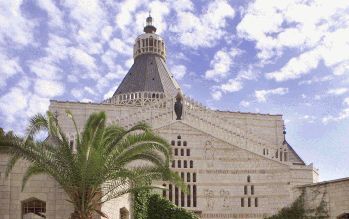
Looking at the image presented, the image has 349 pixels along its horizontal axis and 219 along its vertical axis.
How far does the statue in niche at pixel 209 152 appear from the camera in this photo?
45000 mm

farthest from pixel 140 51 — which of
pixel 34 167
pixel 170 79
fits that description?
pixel 34 167

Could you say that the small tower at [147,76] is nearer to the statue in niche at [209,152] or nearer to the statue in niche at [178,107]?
the statue in niche at [178,107]

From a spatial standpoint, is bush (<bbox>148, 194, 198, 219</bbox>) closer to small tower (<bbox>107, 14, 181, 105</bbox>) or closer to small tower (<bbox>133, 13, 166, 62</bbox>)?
small tower (<bbox>107, 14, 181, 105</bbox>)

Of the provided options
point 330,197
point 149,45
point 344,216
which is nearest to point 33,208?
point 330,197

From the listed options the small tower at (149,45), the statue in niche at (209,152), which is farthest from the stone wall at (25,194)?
the small tower at (149,45)

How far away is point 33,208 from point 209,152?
23.3m

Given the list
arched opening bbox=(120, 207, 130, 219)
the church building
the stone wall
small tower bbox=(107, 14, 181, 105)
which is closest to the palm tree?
the stone wall

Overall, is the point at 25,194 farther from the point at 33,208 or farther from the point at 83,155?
the point at 83,155

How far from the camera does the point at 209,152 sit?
1783 inches

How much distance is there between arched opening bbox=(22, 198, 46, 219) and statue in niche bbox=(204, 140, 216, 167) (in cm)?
2265

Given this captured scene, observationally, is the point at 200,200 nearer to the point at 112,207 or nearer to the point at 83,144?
the point at 112,207

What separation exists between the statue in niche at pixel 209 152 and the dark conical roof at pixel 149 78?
11918 millimetres

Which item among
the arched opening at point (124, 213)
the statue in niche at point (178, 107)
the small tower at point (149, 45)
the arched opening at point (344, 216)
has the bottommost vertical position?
the arched opening at point (344, 216)

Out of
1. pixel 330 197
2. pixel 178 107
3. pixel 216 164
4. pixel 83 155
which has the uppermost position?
pixel 178 107
